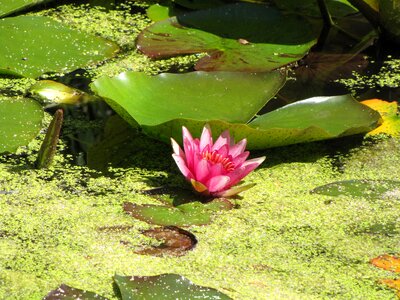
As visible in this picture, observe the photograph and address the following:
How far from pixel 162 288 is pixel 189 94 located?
2.69ft

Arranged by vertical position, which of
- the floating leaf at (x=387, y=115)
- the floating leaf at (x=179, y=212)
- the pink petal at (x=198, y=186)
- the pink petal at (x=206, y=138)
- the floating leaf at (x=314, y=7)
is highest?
the pink petal at (x=206, y=138)

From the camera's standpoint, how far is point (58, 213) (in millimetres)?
1892

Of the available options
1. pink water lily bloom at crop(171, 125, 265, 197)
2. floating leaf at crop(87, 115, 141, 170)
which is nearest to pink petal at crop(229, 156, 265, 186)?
pink water lily bloom at crop(171, 125, 265, 197)

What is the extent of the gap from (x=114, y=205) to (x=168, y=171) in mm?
227

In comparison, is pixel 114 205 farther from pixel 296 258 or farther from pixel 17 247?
pixel 296 258

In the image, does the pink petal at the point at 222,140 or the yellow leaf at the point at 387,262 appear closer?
the yellow leaf at the point at 387,262

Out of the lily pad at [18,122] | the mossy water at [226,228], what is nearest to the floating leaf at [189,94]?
the mossy water at [226,228]

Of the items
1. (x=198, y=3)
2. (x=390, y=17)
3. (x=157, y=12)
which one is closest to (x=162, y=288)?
(x=390, y=17)

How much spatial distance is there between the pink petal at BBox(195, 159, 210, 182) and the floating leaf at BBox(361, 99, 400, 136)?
1.90 feet

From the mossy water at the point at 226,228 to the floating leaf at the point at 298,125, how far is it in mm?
68

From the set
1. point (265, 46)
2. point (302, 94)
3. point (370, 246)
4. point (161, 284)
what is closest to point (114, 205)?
point (161, 284)

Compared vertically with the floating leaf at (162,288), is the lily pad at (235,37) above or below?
below

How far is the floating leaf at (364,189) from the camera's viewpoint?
199cm

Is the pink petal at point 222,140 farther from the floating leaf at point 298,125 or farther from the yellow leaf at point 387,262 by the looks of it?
the yellow leaf at point 387,262
